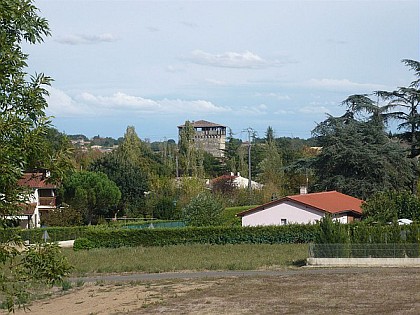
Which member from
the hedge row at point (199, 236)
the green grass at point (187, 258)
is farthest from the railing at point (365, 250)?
the hedge row at point (199, 236)

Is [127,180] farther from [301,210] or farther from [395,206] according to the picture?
[395,206]

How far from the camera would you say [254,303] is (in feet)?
87.3

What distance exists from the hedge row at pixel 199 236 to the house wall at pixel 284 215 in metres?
4.25

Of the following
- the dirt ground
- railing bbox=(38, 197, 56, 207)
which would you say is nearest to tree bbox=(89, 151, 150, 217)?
railing bbox=(38, 197, 56, 207)


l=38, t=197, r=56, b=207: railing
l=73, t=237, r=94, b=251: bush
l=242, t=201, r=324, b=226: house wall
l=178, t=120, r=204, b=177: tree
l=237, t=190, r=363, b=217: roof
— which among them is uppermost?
l=178, t=120, r=204, b=177: tree

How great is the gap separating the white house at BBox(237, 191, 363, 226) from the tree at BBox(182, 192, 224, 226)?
7.60 ft

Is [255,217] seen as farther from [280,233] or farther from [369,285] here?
[369,285]

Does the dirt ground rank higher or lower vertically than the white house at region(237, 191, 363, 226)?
lower

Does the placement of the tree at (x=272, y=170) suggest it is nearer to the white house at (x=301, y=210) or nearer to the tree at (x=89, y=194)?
the tree at (x=89, y=194)

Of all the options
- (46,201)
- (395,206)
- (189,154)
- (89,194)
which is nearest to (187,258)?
(395,206)

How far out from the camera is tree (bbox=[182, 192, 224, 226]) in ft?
199

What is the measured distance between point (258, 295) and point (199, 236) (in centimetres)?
2656

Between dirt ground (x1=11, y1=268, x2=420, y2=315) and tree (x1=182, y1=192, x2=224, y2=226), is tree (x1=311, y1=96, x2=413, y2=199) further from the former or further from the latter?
dirt ground (x1=11, y1=268, x2=420, y2=315)

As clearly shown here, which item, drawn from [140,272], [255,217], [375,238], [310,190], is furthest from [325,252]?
[310,190]
